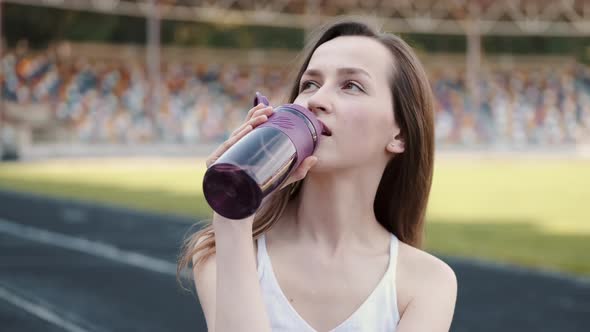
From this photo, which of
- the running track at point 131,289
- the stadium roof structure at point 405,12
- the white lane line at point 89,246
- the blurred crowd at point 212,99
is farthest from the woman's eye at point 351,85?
the stadium roof structure at point 405,12

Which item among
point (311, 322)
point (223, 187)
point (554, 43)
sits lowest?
point (554, 43)

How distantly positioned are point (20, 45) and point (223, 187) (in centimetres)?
3497

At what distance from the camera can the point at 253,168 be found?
5.20 ft

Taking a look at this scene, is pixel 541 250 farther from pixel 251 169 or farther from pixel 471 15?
pixel 471 15

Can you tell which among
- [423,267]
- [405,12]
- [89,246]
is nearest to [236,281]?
[423,267]

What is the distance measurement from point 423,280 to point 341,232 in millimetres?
229

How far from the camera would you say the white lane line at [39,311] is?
5.61m

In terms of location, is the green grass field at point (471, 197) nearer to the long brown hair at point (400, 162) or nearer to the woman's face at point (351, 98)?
the long brown hair at point (400, 162)

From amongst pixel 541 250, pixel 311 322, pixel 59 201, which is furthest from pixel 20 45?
pixel 311 322

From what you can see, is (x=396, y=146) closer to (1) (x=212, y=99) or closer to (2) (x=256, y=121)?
(2) (x=256, y=121)

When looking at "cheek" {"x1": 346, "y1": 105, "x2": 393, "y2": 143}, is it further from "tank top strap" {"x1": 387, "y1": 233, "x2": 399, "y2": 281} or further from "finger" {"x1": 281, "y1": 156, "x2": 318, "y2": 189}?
"tank top strap" {"x1": 387, "y1": 233, "x2": 399, "y2": 281}

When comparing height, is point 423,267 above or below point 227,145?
below

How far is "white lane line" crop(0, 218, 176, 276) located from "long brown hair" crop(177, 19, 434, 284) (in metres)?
5.98

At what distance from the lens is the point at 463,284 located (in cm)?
770
